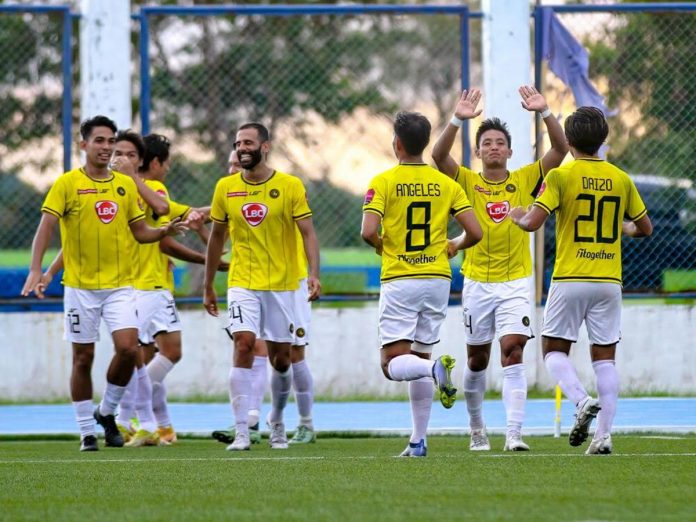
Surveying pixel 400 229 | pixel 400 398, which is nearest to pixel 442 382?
pixel 400 229

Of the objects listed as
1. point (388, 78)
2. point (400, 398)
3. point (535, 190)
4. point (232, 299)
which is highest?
point (388, 78)

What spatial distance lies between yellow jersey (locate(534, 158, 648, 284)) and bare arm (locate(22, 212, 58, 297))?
3.58 meters

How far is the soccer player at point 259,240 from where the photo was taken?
1013cm

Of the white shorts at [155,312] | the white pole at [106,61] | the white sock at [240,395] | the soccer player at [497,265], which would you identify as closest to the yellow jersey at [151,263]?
the white shorts at [155,312]

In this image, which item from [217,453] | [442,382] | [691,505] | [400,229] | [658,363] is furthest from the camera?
[658,363]

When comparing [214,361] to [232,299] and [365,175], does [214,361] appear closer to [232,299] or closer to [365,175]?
[365,175]

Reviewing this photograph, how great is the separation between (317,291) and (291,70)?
5.95m

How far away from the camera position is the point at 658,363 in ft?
50.6

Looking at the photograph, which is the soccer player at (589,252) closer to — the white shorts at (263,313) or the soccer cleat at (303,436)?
the white shorts at (263,313)

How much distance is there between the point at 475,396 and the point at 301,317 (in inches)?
74.9

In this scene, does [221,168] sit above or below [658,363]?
above

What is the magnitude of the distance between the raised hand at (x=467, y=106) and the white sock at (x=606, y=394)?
5.64ft

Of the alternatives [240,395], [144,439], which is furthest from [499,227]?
[144,439]

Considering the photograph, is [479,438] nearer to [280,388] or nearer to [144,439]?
[280,388]
